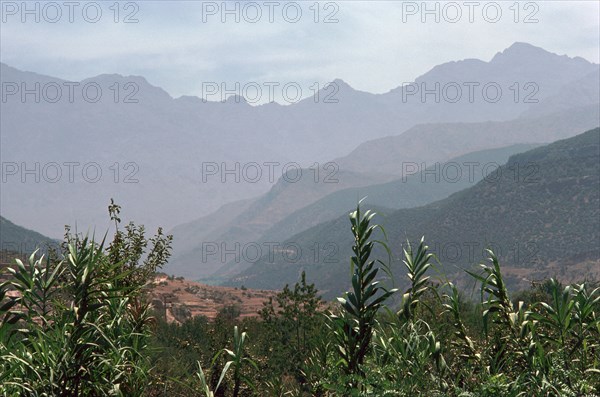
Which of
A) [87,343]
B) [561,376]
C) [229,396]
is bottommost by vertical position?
[229,396]

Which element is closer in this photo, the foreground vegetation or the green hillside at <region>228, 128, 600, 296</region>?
the foreground vegetation

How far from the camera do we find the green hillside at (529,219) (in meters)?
78.1

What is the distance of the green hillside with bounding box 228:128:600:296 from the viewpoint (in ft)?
256

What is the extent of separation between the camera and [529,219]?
8744 centimetres

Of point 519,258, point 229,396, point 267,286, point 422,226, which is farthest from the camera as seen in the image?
point 267,286

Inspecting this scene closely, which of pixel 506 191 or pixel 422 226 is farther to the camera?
pixel 422 226

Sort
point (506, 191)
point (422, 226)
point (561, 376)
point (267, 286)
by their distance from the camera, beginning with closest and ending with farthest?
point (561, 376), point (506, 191), point (422, 226), point (267, 286)

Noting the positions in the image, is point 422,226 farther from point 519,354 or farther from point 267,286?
point 519,354

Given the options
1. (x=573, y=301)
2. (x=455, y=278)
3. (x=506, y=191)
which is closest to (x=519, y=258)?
(x=455, y=278)

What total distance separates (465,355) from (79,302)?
328 centimetres

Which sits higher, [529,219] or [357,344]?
[357,344]

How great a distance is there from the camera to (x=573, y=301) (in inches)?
209

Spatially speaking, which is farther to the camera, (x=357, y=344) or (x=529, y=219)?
(x=529, y=219)

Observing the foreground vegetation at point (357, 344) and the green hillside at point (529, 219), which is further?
the green hillside at point (529, 219)
